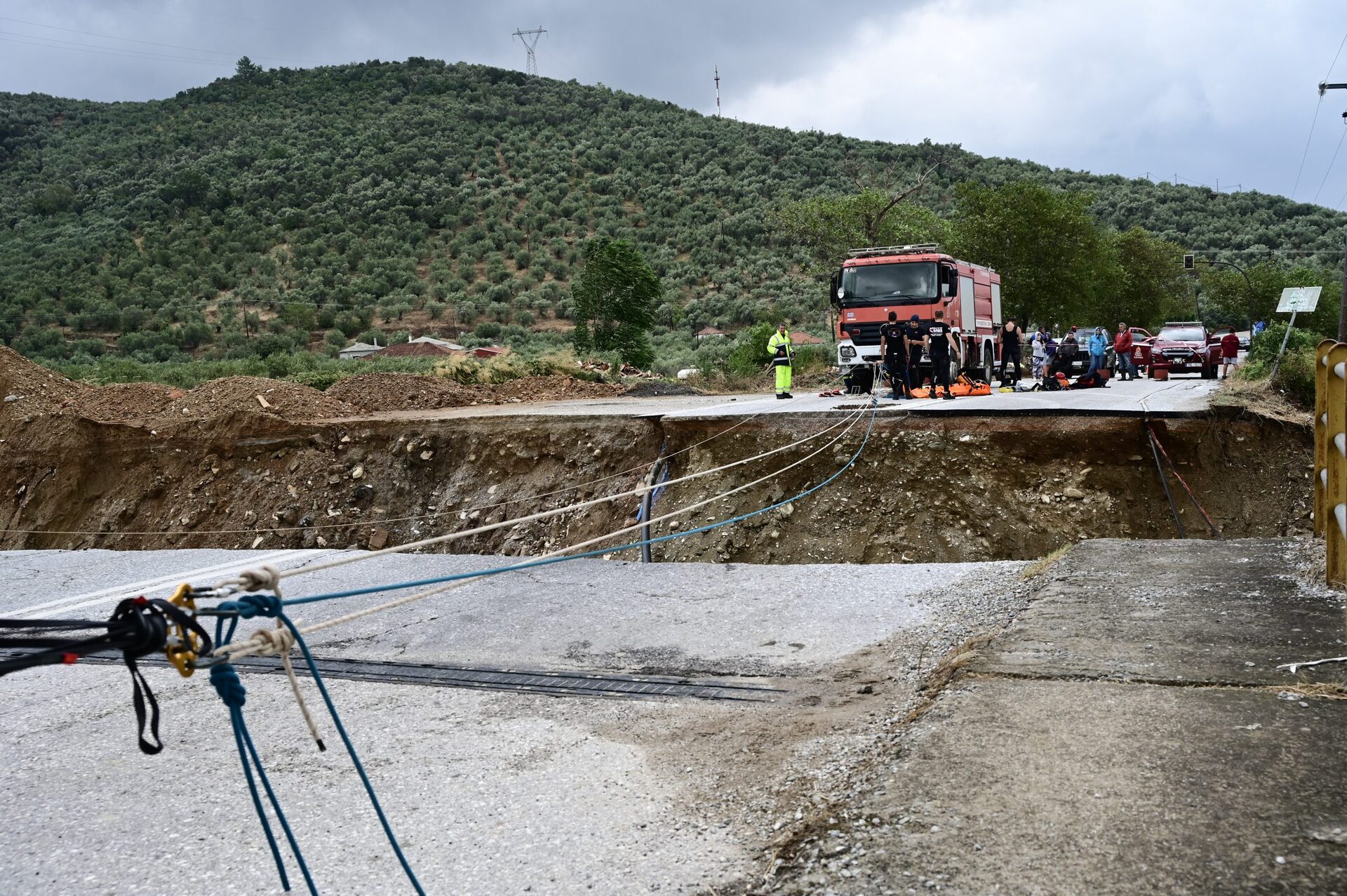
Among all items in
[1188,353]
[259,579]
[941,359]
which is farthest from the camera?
[1188,353]

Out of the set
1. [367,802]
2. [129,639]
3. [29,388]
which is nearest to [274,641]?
[129,639]

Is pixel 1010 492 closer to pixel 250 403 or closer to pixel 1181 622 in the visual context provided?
pixel 1181 622

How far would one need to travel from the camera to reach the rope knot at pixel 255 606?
103 inches

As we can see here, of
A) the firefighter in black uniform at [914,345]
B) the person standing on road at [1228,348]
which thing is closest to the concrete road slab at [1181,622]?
the firefighter in black uniform at [914,345]

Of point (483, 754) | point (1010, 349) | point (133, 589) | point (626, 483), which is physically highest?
point (1010, 349)

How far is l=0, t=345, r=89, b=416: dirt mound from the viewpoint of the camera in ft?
64.3

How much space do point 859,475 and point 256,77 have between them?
280 feet

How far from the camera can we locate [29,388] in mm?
20344

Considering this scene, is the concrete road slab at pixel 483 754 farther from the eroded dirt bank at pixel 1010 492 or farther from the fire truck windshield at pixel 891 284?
the fire truck windshield at pixel 891 284

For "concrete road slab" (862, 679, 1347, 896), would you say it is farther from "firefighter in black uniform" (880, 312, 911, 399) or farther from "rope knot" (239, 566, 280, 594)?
"firefighter in black uniform" (880, 312, 911, 399)

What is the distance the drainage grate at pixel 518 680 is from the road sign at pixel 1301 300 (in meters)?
22.2

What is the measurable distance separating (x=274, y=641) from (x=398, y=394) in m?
20.2

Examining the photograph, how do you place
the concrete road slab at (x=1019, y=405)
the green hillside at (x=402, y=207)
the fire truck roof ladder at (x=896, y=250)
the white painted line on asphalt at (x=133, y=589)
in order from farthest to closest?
the green hillside at (x=402, y=207)
the fire truck roof ladder at (x=896, y=250)
the concrete road slab at (x=1019, y=405)
the white painted line on asphalt at (x=133, y=589)

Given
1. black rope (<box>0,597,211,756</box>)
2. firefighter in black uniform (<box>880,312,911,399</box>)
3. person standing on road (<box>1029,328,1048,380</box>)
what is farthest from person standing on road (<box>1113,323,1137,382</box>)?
black rope (<box>0,597,211,756</box>)
